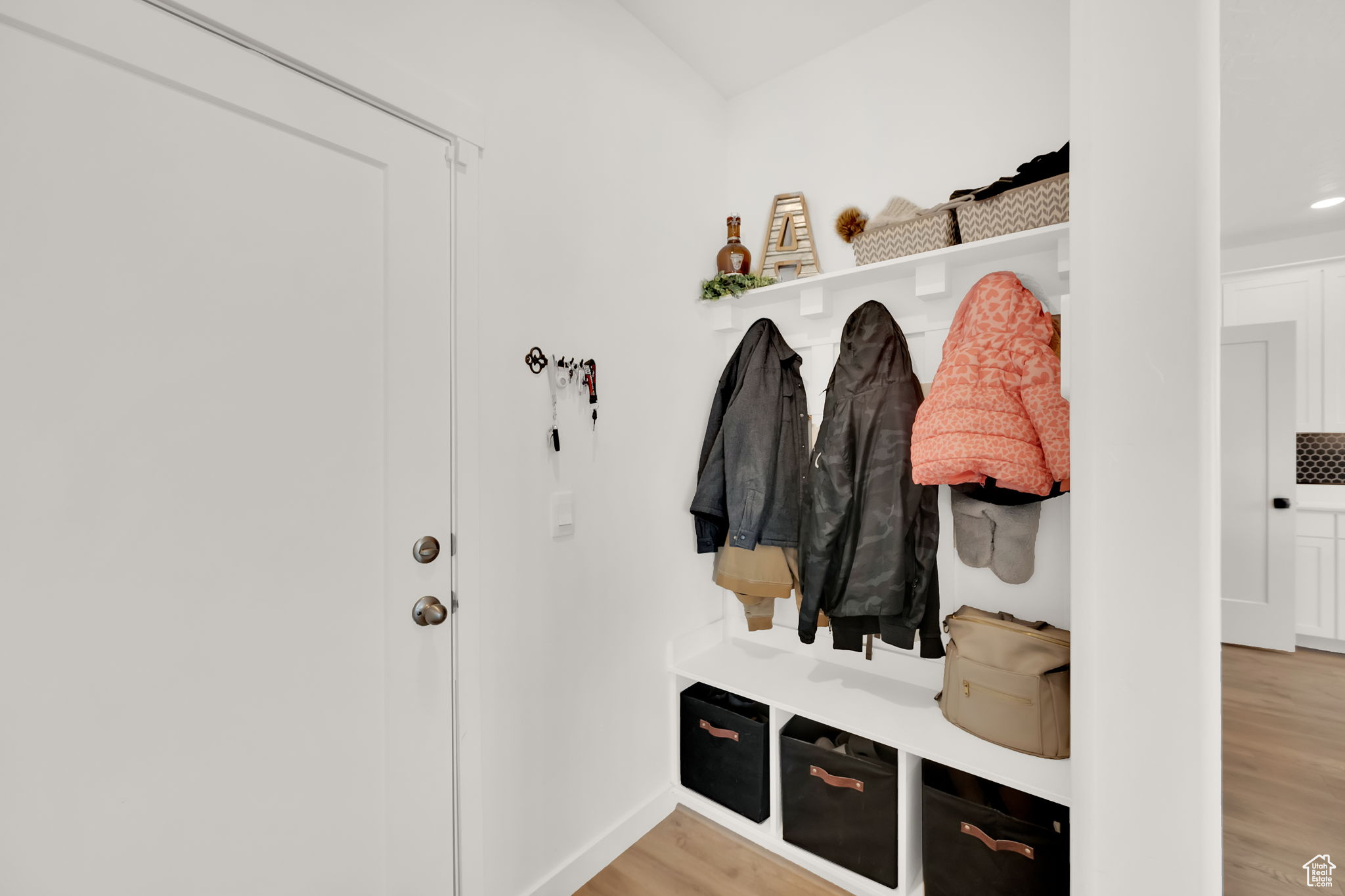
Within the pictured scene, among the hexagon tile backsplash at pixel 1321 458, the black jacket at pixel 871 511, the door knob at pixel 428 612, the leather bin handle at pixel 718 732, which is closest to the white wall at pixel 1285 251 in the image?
the hexagon tile backsplash at pixel 1321 458

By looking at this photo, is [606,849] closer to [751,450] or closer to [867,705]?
[867,705]

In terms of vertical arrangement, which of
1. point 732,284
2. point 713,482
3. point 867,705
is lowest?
point 867,705

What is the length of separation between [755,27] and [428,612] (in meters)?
1.99

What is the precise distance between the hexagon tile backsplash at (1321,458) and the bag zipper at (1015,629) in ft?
2.43

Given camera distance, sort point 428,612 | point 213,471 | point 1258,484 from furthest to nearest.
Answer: point 428,612, point 213,471, point 1258,484

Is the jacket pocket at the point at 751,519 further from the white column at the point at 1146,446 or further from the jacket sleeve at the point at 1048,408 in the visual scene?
the white column at the point at 1146,446

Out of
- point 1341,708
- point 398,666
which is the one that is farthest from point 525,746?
point 1341,708

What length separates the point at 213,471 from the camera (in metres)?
0.99

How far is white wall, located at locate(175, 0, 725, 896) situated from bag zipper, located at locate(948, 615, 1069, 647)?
0.90m

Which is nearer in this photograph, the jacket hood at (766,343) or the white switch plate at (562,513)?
the white switch plate at (562,513)

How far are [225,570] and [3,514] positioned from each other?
0.28 metres

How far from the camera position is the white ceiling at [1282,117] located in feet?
2.34

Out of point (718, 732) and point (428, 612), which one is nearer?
point (428, 612)

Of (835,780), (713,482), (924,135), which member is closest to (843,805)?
(835,780)
